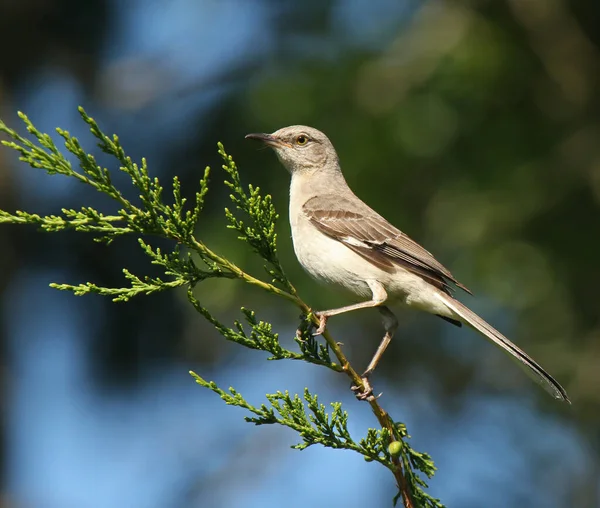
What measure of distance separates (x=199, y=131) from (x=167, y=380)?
274 centimetres

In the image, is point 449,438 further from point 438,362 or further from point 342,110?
point 342,110

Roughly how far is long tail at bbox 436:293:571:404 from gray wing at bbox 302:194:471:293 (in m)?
0.19

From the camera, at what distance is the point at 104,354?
8.86 meters

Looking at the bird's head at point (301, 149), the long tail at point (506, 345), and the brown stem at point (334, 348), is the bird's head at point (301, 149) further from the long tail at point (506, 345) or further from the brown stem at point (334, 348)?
the brown stem at point (334, 348)

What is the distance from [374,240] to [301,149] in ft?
4.38

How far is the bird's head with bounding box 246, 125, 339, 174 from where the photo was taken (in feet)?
20.5

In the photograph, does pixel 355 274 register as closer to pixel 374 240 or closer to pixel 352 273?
pixel 352 273

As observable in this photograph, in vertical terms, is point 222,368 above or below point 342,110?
below

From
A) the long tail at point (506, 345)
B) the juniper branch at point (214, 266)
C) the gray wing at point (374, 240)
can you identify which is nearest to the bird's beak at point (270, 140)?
the gray wing at point (374, 240)

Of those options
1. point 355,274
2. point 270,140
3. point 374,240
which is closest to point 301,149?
point 270,140

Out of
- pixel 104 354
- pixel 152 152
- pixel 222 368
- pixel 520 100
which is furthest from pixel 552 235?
pixel 104 354

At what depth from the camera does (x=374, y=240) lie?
530cm

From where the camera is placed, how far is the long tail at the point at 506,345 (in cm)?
413

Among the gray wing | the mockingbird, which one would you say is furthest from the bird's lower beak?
the gray wing
